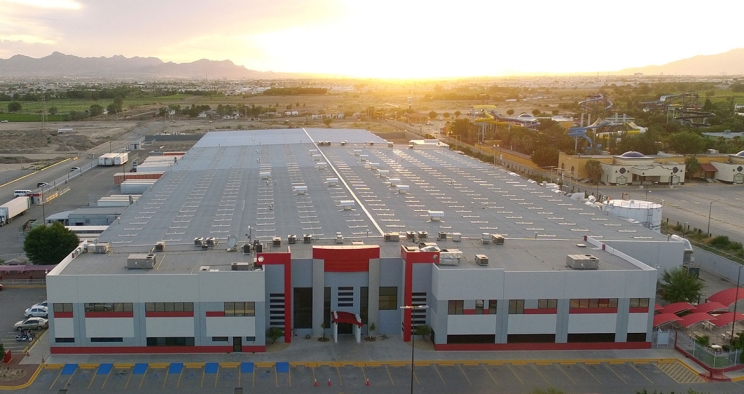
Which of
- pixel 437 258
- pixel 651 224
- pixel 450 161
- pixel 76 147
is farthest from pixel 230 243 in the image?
pixel 76 147

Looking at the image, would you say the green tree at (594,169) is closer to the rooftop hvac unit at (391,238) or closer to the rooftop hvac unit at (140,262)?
the rooftop hvac unit at (391,238)

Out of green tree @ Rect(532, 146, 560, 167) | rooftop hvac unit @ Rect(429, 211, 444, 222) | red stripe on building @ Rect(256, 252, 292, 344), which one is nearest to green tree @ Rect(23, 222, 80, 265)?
red stripe on building @ Rect(256, 252, 292, 344)

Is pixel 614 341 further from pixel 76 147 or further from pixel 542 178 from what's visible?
pixel 76 147

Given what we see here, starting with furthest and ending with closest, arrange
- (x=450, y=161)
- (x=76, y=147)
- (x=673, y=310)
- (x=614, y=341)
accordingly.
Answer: (x=76, y=147), (x=450, y=161), (x=673, y=310), (x=614, y=341)

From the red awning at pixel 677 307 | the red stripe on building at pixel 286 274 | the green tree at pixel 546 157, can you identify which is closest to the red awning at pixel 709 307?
the red awning at pixel 677 307

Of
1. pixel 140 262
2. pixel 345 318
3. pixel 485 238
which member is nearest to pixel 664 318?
pixel 485 238

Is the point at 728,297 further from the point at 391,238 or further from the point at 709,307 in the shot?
the point at 391,238

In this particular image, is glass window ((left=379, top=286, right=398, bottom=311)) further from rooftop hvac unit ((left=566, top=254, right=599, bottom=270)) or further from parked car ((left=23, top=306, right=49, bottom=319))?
parked car ((left=23, top=306, right=49, bottom=319))
